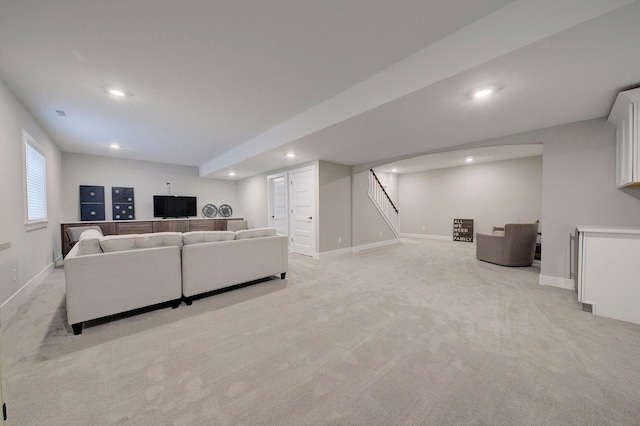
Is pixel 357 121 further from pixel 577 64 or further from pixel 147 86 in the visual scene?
pixel 147 86

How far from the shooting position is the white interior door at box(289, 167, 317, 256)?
18.5ft

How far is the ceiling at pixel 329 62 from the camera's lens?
1.70m

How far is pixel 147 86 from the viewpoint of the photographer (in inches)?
109

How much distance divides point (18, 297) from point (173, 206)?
470 cm

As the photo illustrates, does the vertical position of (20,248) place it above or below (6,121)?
below

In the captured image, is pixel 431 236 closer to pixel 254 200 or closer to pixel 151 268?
pixel 254 200

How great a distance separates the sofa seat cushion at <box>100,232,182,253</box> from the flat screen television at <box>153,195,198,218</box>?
5.11 meters

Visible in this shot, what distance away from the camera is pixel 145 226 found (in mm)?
6551

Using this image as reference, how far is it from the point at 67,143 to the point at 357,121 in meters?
6.46

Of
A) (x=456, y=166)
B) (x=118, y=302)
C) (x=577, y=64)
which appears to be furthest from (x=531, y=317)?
(x=456, y=166)

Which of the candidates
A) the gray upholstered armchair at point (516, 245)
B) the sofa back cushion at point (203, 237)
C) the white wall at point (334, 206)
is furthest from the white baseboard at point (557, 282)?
the sofa back cushion at point (203, 237)

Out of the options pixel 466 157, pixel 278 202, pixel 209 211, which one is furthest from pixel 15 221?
pixel 466 157

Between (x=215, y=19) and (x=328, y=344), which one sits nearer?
(x=215, y=19)

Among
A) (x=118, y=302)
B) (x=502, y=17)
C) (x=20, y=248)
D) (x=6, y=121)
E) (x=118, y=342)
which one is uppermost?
(x=502, y=17)
